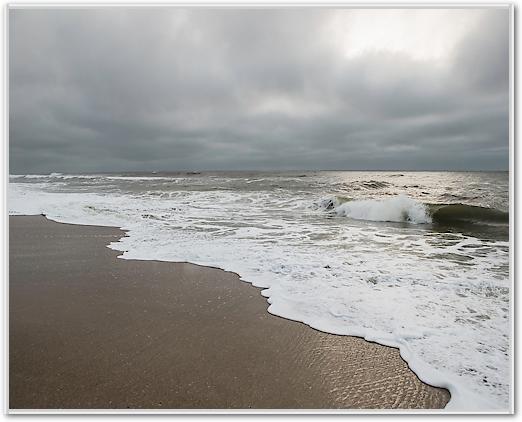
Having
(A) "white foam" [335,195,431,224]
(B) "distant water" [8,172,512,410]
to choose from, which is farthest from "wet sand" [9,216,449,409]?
(A) "white foam" [335,195,431,224]

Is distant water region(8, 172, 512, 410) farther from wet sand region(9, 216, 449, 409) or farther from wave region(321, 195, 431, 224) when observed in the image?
wave region(321, 195, 431, 224)

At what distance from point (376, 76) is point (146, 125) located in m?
2.71

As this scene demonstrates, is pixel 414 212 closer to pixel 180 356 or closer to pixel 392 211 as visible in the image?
pixel 392 211

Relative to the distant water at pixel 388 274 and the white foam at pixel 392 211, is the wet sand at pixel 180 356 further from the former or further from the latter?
the white foam at pixel 392 211

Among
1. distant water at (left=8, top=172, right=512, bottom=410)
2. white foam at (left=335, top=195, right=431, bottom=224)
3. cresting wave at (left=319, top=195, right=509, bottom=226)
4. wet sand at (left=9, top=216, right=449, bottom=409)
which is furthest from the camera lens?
white foam at (left=335, top=195, right=431, bottom=224)

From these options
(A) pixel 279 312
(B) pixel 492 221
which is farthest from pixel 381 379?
(B) pixel 492 221

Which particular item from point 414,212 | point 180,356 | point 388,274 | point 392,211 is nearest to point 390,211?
point 392,211

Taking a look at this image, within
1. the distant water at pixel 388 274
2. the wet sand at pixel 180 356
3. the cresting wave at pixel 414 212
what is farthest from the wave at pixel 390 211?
the wet sand at pixel 180 356

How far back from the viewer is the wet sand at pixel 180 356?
1672 millimetres

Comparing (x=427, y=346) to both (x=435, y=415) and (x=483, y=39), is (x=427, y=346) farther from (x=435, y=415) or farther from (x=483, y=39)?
(x=483, y=39)

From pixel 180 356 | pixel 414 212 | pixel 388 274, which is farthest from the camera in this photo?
pixel 414 212

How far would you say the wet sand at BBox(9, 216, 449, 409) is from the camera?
65.8 inches

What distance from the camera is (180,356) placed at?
75.7 inches

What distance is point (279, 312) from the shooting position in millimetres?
2531
